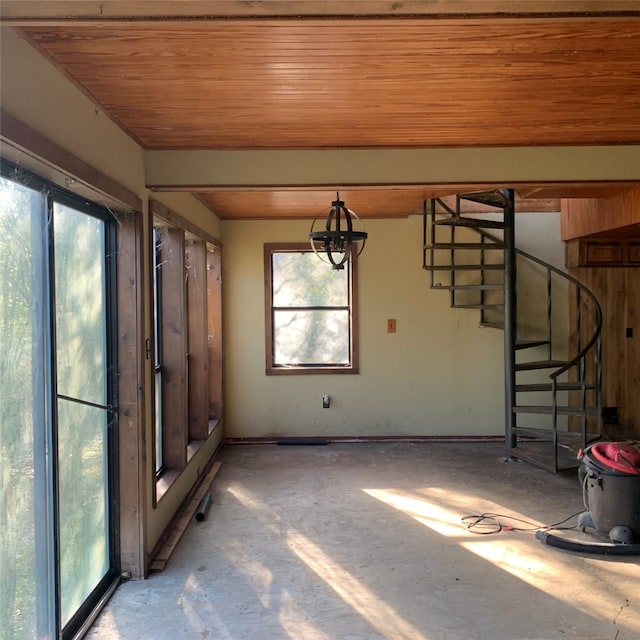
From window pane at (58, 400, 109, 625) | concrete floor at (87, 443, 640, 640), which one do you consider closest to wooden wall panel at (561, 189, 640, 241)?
concrete floor at (87, 443, 640, 640)

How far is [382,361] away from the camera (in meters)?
6.14

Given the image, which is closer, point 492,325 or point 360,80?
point 360,80

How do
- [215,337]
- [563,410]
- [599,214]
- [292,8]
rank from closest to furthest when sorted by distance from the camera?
[292,8] → [563,410] → [599,214] → [215,337]

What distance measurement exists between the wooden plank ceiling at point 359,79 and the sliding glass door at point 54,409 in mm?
562

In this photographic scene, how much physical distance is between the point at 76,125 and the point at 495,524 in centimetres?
344

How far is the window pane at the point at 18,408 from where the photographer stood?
191cm

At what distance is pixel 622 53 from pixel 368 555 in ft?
9.31

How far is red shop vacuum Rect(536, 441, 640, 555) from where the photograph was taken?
335cm

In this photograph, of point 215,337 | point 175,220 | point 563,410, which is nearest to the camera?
point 175,220

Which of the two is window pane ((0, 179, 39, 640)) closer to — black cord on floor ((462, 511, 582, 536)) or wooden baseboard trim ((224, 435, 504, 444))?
black cord on floor ((462, 511, 582, 536))

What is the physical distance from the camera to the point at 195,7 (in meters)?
1.32

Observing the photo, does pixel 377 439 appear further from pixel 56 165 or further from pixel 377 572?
pixel 56 165

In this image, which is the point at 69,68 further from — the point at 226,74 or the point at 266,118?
the point at 266,118

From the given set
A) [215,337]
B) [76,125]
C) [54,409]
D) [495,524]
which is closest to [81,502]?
[54,409]
